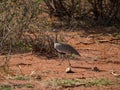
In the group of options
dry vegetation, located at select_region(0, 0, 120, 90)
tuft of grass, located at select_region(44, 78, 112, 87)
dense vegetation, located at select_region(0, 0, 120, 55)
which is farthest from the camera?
dense vegetation, located at select_region(0, 0, 120, 55)

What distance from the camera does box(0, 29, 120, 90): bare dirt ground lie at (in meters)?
6.79

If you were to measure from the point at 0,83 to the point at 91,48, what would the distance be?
4088 mm

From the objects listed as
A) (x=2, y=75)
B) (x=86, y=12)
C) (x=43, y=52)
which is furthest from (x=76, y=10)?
(x=2, y=75)

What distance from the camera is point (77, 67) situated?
328 inches

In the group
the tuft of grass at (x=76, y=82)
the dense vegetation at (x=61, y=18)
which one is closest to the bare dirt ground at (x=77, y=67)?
the tuft of grass at (x=76, y=82)

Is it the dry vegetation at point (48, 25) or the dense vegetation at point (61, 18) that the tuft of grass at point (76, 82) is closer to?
the dry vegetation at point (48, 25)

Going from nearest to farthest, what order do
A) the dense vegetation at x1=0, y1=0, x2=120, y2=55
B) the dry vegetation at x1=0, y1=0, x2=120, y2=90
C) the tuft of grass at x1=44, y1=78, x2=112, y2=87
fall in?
1. the tuft of grass at x1=44, y1=78, x2=112, y2=87
2. the dry vegetation at x1=0, y1=0, x2=120, y2=90
3. the dense vegetation at x1=0, y1=0, x2=120, y2=55

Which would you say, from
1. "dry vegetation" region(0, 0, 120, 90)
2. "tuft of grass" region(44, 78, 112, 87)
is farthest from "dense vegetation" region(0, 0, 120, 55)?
"tuft of grass" region(44, 78, 112, 87)

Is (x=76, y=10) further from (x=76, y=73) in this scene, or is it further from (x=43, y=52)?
(x=76, y=73)

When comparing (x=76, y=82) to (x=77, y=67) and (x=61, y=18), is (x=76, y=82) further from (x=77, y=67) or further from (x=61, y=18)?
(x=61, y=18)

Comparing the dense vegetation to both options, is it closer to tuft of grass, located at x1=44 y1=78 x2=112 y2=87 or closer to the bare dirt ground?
the bare dirt ground

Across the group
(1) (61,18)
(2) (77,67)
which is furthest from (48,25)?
(2) (77,67)

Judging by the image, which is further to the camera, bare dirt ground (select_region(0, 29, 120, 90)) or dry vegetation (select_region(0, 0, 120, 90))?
dry vegetation (select_region(0, 0, 120, 90))

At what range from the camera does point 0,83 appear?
6664 mm
